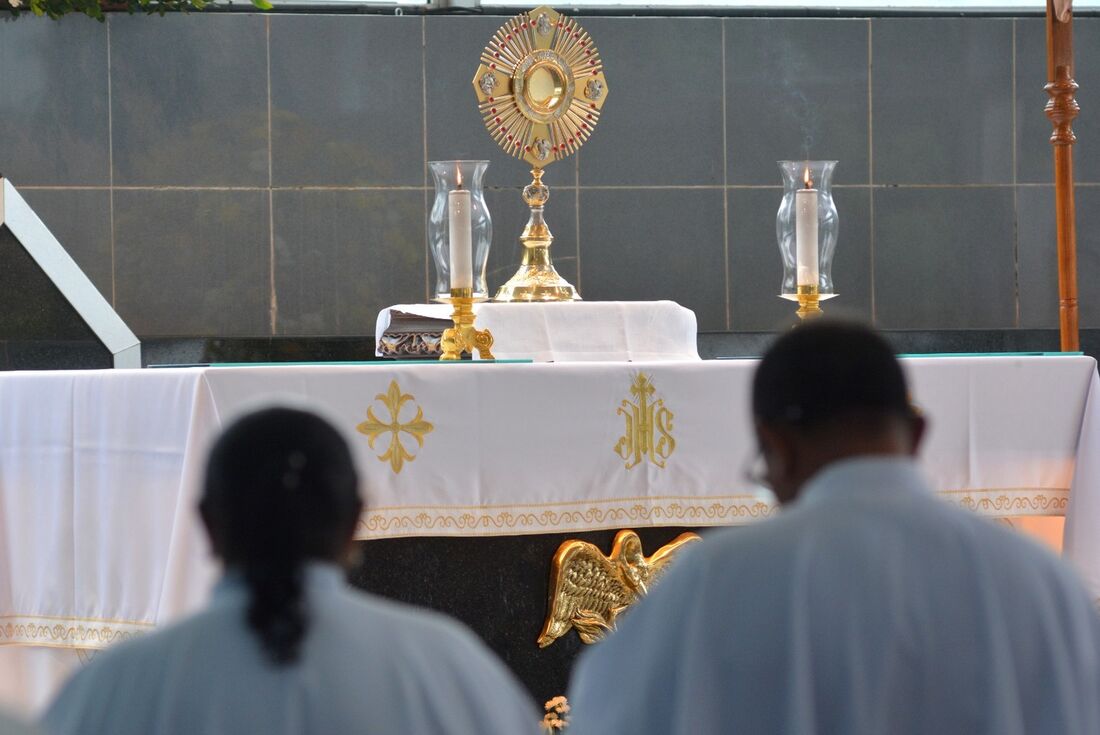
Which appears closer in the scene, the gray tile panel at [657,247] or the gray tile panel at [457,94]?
the gray tile panel at [457,94]

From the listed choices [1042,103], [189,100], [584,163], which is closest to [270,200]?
[189,100]

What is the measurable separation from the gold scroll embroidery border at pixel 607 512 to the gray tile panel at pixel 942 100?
5312 mm

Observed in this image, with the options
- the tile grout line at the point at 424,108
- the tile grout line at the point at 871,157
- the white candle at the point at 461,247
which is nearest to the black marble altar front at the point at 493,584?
the white candle at the point at 461,247

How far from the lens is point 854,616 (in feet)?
4.83

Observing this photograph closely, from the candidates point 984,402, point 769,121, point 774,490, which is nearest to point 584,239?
point 769,121

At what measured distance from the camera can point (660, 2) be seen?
29.8 feet

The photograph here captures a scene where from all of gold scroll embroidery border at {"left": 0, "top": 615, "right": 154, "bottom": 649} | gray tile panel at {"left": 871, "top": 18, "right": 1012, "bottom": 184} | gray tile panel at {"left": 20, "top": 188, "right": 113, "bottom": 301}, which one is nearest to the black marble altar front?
gold scroll embroidery border at {"left": 0, "top": 615, "right": 154, "bottom": 649}

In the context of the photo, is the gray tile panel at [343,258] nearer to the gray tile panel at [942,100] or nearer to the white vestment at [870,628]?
the gray tile panel at [942,100]

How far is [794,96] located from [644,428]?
5.58 metres

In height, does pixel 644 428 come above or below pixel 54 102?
below

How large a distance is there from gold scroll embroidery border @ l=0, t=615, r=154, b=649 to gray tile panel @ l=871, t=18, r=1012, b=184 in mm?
6404

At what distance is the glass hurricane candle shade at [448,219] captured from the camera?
4094mm

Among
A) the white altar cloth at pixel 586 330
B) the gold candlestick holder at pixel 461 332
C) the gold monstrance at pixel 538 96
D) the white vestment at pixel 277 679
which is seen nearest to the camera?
the white vestment at pixel 277 679

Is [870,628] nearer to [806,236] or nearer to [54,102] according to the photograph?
[806,236]
